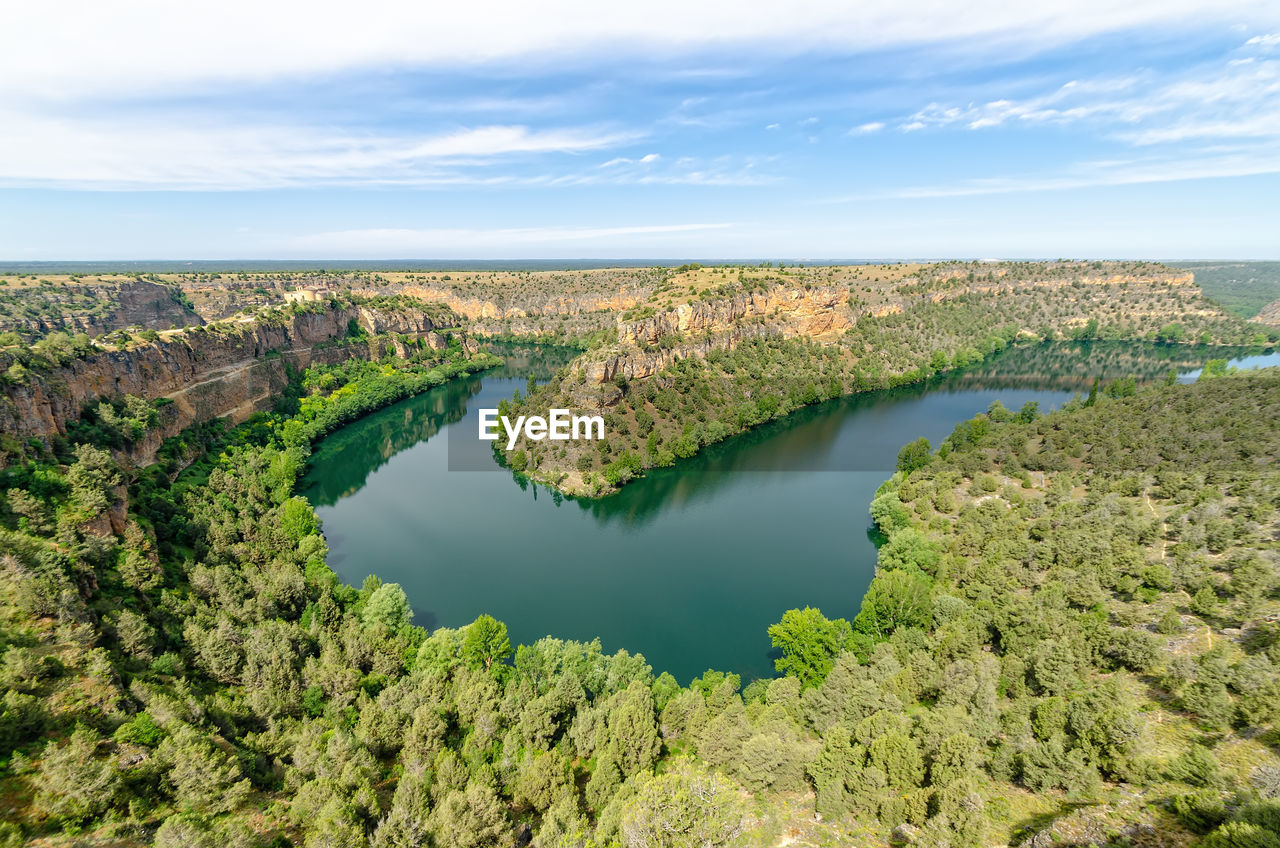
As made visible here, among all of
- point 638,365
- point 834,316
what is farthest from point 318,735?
point 834,316

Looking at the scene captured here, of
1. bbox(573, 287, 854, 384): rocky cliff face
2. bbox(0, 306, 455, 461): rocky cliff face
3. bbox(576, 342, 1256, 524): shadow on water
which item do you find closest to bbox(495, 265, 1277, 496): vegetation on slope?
bbox(573, 287, 854, 384): rocky cliff face

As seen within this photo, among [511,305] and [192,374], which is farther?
[511,305]

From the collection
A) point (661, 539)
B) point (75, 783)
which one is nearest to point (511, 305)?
point (661, 539)

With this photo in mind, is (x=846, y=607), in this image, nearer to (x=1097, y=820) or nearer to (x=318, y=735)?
(x=1097, y=820)

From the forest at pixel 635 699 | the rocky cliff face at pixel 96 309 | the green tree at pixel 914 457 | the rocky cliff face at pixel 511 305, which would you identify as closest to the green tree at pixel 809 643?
the forest at pixel 635 699

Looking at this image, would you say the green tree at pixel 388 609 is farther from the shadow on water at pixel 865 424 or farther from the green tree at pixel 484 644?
the shadow on water at pixel 865 424

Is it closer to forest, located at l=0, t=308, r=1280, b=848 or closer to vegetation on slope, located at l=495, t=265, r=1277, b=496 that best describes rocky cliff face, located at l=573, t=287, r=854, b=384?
vegetation on slope, located at l=495, t=265, r=1277, b=496

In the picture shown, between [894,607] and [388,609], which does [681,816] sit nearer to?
[894,607]
